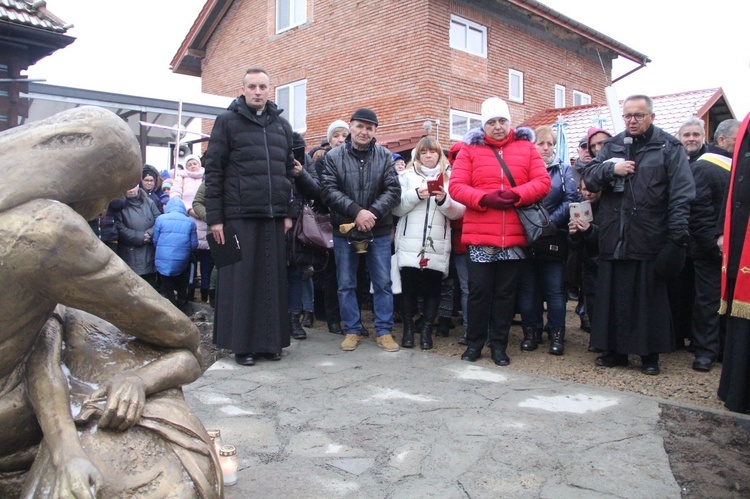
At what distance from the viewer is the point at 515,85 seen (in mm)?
17922

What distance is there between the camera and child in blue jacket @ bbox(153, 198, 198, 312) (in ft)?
24.2

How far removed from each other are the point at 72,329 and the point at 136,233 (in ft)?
18.8

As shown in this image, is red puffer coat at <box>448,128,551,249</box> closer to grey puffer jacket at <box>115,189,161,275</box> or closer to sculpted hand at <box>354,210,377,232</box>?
sculpted hand at <box>354,210,377,232</box>

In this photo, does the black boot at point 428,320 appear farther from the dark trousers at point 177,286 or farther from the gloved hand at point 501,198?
the dark trousers at point 177,286

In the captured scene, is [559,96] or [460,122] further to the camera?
[559,96]

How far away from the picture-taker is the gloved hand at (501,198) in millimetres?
5035

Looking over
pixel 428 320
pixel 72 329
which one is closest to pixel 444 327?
pixel 428 320

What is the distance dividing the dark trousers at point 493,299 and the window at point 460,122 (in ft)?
35.6

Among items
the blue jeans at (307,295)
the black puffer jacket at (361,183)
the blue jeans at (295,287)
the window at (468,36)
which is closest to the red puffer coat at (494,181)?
the black puffer jacket at (361,183)

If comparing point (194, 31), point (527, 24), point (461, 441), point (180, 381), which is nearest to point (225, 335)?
point (461, 441)

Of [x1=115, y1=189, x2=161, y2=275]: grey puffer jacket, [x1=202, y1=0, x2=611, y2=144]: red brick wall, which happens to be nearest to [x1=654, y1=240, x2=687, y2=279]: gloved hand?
[x1=115, y1=189, x2=161, y2=275]: grey puffer jacket

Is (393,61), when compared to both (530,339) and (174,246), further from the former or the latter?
(530,339)

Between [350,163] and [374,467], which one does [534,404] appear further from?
[350,163]

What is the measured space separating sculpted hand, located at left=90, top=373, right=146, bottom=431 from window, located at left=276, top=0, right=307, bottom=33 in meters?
17.8
